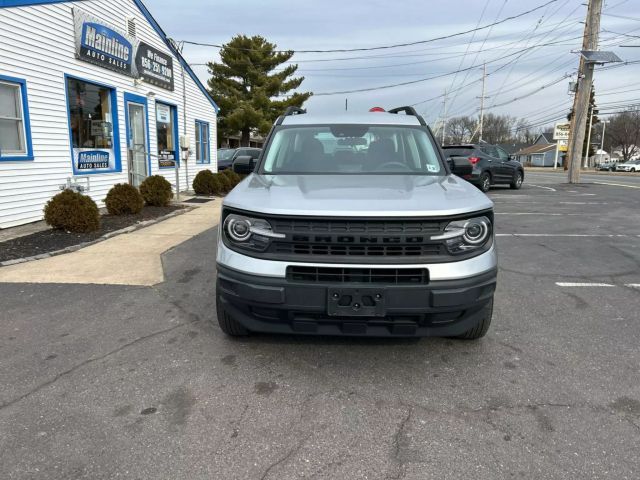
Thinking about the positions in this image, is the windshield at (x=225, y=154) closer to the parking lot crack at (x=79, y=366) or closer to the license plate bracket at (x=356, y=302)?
the parking lot crack at (x=79, y=366)

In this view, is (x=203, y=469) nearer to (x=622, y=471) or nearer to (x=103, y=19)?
(x=622, y=471)

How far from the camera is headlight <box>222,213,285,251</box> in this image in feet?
9.45

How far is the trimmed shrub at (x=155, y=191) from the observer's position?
1068 centimetres

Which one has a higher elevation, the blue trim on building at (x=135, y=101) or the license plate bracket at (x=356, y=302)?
the blue trim on building at (x=135, y=101)

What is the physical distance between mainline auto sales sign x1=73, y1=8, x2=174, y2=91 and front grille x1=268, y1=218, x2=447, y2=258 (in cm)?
937

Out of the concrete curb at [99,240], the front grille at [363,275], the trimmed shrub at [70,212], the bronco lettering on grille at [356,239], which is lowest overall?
the concrete curb at [99,240]

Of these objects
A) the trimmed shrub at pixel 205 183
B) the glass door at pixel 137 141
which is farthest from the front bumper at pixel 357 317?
the trimmed shrub at pixel 205 183

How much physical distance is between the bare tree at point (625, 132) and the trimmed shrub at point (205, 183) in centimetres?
9887

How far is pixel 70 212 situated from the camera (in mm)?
7379

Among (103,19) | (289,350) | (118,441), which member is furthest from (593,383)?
(103,19)

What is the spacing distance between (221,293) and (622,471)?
2403 mm

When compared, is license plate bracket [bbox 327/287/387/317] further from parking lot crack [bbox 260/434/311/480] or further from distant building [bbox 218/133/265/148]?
distant building [bbox 218/133/265/148]

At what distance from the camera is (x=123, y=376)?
3.13 m

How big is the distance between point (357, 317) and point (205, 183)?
12268 millimetres
